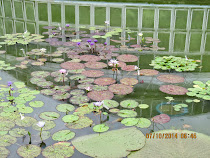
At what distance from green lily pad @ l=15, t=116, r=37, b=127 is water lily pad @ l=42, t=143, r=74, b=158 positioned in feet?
1.01

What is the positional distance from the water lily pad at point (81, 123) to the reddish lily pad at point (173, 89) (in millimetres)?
798

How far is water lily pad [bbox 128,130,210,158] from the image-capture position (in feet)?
5.31

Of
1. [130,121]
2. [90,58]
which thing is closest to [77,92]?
[130,121]

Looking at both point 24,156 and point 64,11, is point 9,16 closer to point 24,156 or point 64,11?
point 64,11

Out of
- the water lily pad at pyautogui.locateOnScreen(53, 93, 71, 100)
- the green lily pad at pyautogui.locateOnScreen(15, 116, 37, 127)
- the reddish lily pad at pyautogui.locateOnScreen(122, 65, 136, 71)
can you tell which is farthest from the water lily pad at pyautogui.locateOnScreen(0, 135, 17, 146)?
the reddish lily pad at pyautogui.locateOnScreen(122, 65, 136, 71)

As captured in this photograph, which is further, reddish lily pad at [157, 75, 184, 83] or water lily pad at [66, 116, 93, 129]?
reddish lily pad at [157, 75, 184, 83]

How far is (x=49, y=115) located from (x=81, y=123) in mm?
255

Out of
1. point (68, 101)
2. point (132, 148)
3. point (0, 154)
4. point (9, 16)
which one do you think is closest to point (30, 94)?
point (68, 101)

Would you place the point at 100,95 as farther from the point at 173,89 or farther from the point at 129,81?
the point at 173,89

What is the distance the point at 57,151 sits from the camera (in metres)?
1.62

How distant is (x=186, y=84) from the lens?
2543mm

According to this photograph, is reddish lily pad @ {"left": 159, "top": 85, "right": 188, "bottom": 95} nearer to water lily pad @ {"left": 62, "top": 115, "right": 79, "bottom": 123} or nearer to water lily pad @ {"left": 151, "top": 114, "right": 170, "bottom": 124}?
water lily pad @ {"left": 151, "top": 114, "right": 170, "bottom": 124}

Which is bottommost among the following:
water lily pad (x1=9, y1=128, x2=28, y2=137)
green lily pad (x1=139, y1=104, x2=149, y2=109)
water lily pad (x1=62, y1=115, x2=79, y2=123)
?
water lily pad (x1=9, y1=128, x2=28, y2=137)

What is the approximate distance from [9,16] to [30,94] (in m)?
3.40
